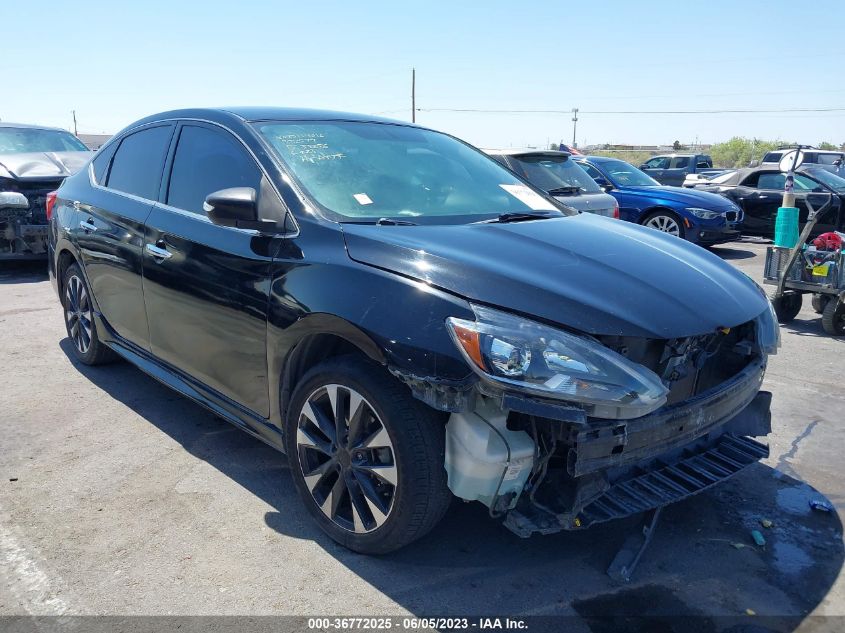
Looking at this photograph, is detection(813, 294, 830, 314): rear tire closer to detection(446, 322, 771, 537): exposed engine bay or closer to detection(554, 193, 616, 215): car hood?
detection(554, 193, 616, 215): car hood

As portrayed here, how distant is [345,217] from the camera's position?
3.02 m

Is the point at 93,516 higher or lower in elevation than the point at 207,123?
lower

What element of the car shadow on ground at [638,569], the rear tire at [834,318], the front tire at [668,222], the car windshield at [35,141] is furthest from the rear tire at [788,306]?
the car windshield at [35,141]

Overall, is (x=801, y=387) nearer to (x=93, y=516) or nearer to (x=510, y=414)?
(x=510, y=414)

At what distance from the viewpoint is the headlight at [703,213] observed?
11.3 m

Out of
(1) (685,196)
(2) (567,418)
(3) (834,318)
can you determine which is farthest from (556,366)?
(1) (685,196)

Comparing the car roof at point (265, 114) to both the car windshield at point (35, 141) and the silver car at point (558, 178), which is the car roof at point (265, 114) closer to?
the silver car at point (558, 178)

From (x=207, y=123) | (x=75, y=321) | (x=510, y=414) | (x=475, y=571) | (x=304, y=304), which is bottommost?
(x=475, y=571)

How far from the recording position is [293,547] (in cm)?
296

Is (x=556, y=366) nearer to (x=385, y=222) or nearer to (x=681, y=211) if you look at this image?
(x=385, y=222)

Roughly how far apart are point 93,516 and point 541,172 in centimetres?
696

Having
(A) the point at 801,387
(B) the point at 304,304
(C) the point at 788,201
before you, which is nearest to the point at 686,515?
(B) the point at 304,304

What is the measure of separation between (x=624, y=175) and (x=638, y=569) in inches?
421

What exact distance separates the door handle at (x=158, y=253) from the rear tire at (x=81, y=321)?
121cm
